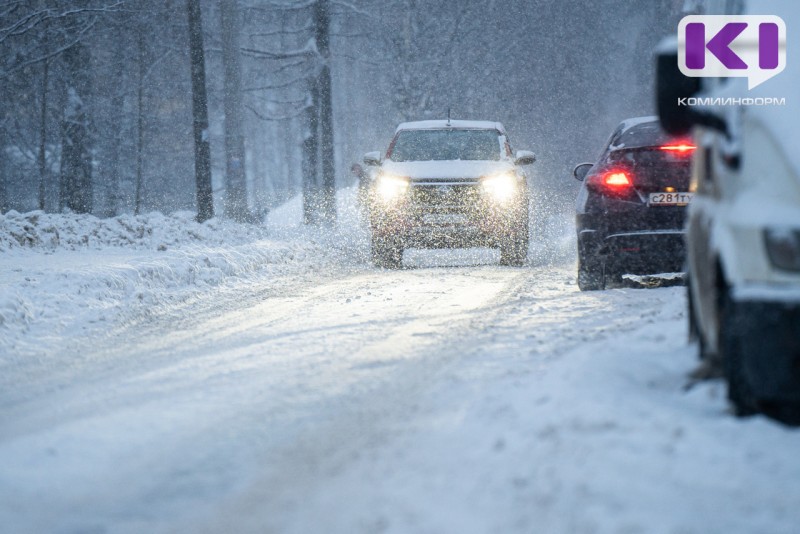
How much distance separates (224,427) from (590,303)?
4.67 meters

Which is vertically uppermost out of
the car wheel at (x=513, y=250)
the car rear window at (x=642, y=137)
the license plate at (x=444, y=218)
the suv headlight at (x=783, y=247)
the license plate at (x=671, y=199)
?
the car rear window at (x=642, y=137)

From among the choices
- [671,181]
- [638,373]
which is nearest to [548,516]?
[638,373]

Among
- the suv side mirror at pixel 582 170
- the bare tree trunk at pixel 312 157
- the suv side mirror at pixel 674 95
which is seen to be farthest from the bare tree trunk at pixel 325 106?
the suv side mirror at pixel 674 95

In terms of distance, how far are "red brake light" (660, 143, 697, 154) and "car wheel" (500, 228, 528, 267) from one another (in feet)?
16.3

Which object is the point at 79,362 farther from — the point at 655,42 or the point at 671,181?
the point at 655,42

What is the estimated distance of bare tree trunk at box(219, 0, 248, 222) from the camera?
77.5 ft

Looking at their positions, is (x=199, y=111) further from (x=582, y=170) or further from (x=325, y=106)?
(x=582, y=170)

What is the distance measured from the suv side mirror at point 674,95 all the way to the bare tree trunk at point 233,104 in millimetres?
19794

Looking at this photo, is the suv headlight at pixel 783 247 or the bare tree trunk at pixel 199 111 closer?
the suv headlight at pixel 783 247

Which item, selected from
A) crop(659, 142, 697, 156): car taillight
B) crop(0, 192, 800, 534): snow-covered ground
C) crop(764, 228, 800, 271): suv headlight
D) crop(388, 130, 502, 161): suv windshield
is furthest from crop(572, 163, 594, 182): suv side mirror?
crop(764, 228, 800, 271): suv headlight

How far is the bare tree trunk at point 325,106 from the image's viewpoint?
26.4m

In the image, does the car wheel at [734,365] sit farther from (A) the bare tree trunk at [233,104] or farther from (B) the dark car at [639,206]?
(A) the bare tree trunk at [233,104]

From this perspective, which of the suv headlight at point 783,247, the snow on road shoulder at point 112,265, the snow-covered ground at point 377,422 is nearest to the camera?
the snow-covered ground at point 377,422

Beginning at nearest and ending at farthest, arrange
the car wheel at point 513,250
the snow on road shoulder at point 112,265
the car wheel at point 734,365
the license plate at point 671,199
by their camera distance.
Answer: the car wheel at point 734,365 → the snow on road shoulder at point 112,265 → the license plate at point 671,199 → the car wheel at point 513,250
